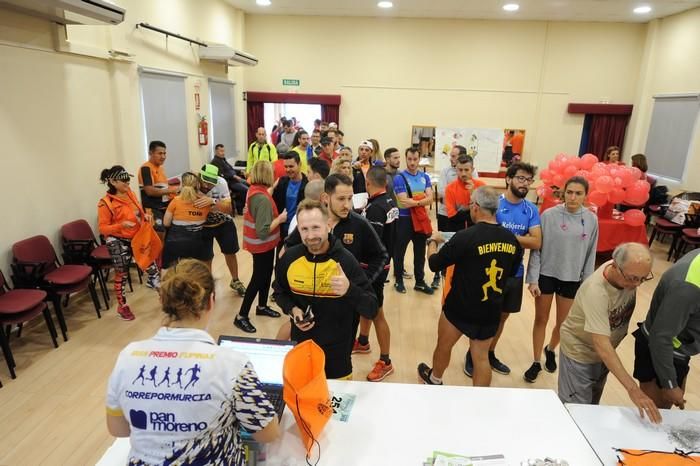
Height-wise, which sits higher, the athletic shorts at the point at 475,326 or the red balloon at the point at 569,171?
the red balloon at the point at 569,171

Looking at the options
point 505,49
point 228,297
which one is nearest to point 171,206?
point 228,297

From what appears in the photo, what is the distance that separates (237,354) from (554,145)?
9733 mm

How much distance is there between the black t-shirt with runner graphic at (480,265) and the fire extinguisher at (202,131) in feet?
20.0

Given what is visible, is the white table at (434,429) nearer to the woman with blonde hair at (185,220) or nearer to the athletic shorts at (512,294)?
the athletic shorts at (512,294)

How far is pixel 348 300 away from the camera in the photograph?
2.05m

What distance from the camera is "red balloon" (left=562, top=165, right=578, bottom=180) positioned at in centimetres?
523

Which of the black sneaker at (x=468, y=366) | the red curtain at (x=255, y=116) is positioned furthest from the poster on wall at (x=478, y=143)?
the black sneaker at (x=468, y=366)

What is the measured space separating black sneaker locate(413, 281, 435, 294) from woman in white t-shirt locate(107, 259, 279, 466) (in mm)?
3831

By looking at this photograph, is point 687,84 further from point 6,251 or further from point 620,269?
point 6,251

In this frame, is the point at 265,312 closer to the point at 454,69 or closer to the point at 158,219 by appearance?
the point at 158,219

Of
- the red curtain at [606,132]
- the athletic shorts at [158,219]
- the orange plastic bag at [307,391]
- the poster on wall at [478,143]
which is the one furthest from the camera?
the poster on wall at [478,143]

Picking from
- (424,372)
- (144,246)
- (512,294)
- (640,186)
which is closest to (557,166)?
(640,186)

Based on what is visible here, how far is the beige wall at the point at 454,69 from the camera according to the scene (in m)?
8.91

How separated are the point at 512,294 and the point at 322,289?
167 centimetres
